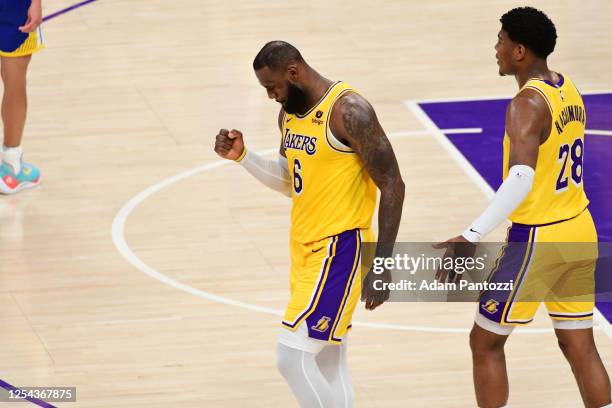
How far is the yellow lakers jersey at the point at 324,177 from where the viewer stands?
18.8 feet

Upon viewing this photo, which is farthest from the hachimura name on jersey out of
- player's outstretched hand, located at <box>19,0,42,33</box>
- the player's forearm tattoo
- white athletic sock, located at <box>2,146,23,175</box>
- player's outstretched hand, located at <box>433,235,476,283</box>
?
white athletic sock, located at <box>2,146,23,175</box>

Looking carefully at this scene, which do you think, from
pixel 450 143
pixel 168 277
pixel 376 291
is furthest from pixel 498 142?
pixel 376 291

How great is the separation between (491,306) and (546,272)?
290 millimetres

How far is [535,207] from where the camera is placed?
232 inches

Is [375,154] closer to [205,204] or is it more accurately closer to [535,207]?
[535,207]

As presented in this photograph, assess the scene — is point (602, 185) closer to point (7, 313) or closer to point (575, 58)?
point (575, 58)

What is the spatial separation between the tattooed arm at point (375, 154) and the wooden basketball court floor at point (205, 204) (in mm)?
1531

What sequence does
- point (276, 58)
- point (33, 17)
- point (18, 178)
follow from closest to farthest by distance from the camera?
point (276, 58)
point (33, 17)
point (18, 178)

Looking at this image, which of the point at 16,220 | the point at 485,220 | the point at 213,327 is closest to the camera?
the point at 485,220

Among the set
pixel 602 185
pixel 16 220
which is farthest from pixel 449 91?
pixel 16 220

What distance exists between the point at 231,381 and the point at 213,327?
2.23 ft

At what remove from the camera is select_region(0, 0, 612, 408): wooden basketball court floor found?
24.1 ft

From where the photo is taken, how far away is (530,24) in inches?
229

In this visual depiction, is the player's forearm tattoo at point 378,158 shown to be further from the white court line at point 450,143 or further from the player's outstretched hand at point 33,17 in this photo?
the player's outstretched hand at point 33,17
